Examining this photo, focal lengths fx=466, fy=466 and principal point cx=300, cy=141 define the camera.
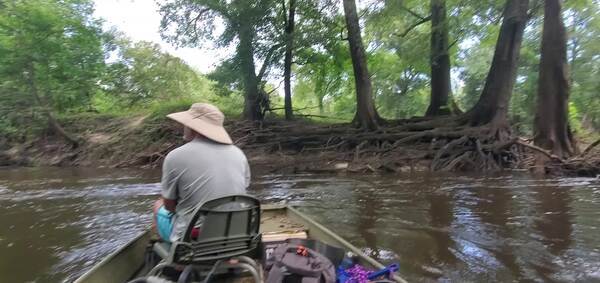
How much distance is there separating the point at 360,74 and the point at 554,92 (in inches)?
233

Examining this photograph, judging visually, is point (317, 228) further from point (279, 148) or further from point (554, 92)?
point (279, 148)

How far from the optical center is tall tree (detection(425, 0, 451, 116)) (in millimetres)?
16403

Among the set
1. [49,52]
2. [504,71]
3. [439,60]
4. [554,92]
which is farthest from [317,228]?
[49,52]

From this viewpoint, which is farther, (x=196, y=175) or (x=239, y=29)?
(x=239, y=29)

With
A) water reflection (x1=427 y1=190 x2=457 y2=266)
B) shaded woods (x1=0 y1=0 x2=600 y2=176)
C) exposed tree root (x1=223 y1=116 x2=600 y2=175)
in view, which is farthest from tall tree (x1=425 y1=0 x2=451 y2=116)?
water reflection (x1=427 y1=190 x2=457 y2=266)

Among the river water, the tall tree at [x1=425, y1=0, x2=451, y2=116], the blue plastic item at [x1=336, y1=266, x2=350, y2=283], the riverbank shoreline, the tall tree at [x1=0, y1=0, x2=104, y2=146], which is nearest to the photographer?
the blue plastic item at [x1=336, y1=266, x2=350, y2=283]

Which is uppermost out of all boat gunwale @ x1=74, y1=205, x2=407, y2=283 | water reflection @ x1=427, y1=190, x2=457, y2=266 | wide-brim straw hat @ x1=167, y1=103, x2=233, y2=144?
wide-brim straw hat @ x1=167, y1=103, x2=233, y2=144

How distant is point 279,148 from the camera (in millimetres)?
16281

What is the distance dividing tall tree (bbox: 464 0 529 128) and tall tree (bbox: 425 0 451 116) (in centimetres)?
236

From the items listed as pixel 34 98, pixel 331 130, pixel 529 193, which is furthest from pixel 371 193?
pixel 34 98

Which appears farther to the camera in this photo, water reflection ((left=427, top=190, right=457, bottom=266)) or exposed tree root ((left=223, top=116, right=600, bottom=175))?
exposed tree root ((left=223, top=116, right=600, bottom=175))

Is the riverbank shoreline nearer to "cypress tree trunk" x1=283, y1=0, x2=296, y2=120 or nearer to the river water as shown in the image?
the river water

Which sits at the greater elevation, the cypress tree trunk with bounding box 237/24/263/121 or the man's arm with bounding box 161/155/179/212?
the cypress tree trunk with bounding box 237/24/263/121

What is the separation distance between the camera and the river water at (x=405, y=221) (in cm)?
504
